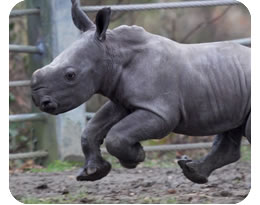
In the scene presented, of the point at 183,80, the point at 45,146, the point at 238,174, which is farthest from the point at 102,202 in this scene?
the point at 45,146

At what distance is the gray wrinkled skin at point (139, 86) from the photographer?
365 cm

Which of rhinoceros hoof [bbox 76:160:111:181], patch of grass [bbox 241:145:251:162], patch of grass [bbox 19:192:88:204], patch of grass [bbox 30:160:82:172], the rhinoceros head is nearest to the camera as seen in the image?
the rhinoceros head

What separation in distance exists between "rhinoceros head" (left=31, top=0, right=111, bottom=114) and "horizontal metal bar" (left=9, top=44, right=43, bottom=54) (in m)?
2.09

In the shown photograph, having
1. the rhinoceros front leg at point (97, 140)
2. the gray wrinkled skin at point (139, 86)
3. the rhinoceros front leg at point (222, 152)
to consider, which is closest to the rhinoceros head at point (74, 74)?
the gray wrinkled skin at point (139, 86)

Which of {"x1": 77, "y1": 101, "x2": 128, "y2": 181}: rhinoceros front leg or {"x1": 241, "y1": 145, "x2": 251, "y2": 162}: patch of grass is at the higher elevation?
{"x1": 77, "y1": 101, "x2": 128, "y2": 181}: rhinoceros front leg

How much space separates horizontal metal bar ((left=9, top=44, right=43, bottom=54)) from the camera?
5.73 m

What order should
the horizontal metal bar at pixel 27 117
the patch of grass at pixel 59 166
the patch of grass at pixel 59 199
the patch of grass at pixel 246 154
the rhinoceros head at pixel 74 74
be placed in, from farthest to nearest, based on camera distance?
the patch of grass at pixel 246 154 < the horizontal metal bar at pixel 27 117 < the patch of grass at pixel 59 166 < the patch of grass at pixel 59 199 < the rhinoceros head at pixel 74 74

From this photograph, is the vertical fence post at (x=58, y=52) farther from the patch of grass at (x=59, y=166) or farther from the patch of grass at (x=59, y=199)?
the patch of grass at (x=59, y=199)

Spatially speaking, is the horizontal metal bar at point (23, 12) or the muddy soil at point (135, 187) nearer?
the muddy soil at point (135, 187)

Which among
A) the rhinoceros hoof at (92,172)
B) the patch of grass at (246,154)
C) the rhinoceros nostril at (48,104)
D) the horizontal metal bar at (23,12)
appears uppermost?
the horizontal metal bar at (23,12)

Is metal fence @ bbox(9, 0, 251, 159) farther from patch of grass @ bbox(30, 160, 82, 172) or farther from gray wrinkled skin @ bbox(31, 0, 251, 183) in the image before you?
gray wrinkled skin @ bbox(31, 0, 251, 183)

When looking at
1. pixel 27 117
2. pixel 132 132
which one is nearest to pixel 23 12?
pixel 27 117

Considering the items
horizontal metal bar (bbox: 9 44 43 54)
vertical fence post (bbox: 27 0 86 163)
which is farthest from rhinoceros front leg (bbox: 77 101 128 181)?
horizontal metal bar (bbox: 9 44 43 54)

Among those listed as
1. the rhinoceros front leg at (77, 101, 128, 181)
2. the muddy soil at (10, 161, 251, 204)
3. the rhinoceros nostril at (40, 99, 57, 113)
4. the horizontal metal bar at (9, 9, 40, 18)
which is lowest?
the muddy soil at (10, 161, 251, 204)
